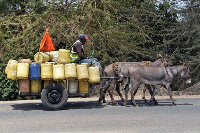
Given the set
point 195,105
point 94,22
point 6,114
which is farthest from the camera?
point 94,22

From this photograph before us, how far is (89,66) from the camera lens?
13812mm

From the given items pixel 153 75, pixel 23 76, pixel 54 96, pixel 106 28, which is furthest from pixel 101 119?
pixel 106 28

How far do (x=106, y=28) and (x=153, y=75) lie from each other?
242 inches

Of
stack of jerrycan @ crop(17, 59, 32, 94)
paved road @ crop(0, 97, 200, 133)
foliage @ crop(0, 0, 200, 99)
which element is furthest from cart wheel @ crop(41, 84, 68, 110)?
foliage @ crop(0, 0, 200, 99)

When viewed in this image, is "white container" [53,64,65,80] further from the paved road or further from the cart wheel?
the paved road

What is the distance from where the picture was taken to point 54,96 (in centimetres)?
1345

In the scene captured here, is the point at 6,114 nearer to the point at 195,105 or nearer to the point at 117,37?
the point at 195,105

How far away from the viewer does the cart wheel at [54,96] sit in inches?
528

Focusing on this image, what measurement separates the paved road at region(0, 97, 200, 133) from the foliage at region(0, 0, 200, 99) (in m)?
5.60

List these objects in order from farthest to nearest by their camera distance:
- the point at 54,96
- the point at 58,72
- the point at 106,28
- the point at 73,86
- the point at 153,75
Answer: the point at 106,28
the point at 153,75
the point at 73,86
the point at 54,96
the point at 58,72

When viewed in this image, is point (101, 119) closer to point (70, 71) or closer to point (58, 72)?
point (70, 71)

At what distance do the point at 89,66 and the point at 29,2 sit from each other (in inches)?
358

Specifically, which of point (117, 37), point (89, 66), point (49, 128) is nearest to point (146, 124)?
point (49, 128)

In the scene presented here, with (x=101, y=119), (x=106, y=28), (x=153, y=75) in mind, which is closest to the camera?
(x=101, y=119)
